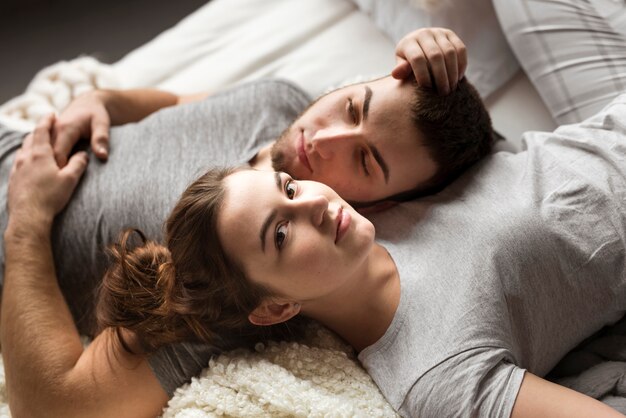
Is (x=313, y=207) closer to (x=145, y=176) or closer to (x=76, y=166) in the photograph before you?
(x=145, y=176)

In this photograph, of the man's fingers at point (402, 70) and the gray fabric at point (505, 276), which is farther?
the man's fingers at point (402, 70)

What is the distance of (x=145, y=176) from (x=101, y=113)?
0.24 meters

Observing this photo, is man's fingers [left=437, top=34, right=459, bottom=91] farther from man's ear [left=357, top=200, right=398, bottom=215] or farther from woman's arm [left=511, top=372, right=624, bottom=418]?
woman's arm [left=511, top=372, right=624, bottom=418]

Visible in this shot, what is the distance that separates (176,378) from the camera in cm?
119

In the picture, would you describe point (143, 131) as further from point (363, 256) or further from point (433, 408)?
point (433, 408)

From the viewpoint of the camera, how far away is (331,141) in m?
1.27

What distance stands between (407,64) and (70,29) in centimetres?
184

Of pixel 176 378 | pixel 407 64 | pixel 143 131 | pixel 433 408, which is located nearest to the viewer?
pixel 433 408

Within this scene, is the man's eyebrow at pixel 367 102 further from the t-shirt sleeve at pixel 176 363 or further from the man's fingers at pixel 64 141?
the man's fingers at pixel 64 141

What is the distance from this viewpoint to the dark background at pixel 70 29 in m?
2.57

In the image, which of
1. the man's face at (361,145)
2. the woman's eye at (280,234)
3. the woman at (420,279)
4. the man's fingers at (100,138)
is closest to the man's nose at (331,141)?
the man's face at (361,145)

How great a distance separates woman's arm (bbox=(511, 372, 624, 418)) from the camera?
3.32ft

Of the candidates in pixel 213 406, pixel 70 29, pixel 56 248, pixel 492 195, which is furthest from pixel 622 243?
pixel 70 29

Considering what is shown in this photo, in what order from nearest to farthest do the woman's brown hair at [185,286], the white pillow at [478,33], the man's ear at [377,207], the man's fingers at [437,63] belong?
the woman's brown hair at [185,286]
the man's fingers at [437,63]
the man's ear at [377,207]
the white pillow at [478,33]
